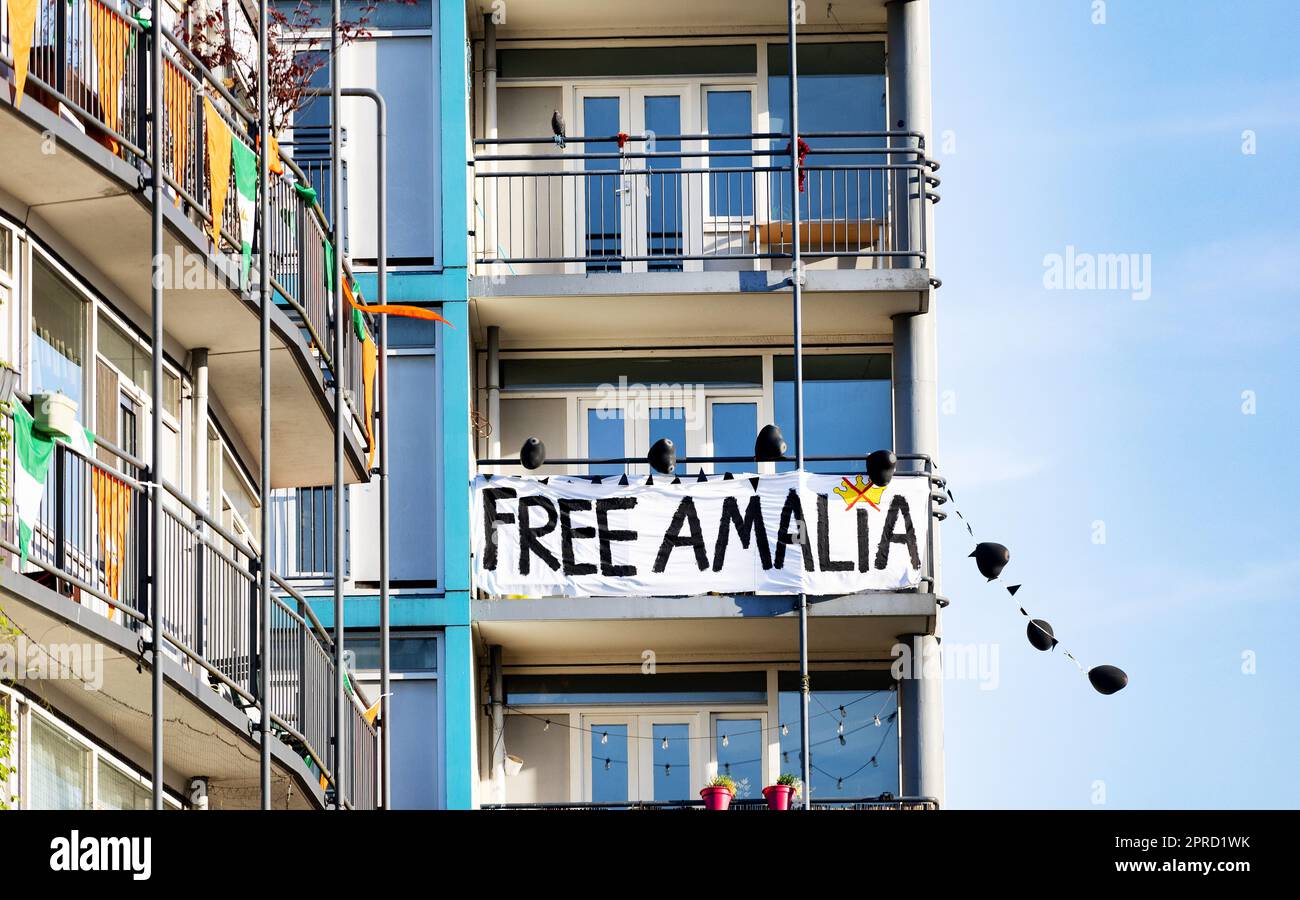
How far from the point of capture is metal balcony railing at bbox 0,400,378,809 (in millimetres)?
12797

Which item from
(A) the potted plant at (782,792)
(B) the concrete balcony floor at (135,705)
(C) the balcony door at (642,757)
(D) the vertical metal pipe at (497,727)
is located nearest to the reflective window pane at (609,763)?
(C) the balcony door at (642,757)

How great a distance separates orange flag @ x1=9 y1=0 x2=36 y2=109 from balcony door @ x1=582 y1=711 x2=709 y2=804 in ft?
37.3

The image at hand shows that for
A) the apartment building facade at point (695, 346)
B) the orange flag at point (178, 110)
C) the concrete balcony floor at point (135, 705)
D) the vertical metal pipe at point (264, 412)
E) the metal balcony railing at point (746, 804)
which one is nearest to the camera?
the concrete balcony floor at point (135, 705)

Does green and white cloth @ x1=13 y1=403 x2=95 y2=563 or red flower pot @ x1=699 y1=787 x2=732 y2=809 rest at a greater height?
green and white cloth @ x1=13 y1=403 x2=95 y2=563

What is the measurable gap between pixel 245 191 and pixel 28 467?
4.07 meters

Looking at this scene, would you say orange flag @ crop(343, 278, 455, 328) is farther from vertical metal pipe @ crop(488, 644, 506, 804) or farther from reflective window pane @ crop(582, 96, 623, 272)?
vertical metal pipe @ crop(488, 644, 506, 804)

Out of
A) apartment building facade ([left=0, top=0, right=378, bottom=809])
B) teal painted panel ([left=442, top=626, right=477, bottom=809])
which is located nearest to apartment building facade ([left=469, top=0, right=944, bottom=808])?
teal painted panel ([left=442, top=626, right=477, bottom=809])

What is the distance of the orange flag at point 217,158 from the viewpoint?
48.6 ft

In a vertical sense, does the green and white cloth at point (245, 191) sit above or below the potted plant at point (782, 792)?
above

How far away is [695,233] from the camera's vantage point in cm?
2264

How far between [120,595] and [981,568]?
8.55m

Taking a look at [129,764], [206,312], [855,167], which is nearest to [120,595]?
[129,764]

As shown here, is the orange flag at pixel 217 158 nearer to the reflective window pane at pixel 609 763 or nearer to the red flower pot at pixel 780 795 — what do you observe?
the red flower pot at pixel 780 795

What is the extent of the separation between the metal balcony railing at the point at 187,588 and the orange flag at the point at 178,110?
184 cm
